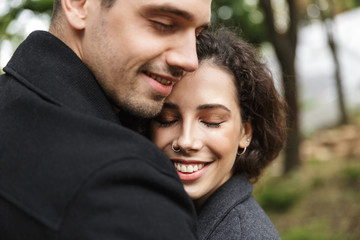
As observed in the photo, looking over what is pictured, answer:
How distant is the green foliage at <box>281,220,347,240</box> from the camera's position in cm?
482

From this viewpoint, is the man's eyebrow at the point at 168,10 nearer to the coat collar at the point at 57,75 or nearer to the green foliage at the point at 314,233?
the coat collar at the point at 57,75

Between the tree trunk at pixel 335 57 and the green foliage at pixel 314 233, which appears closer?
the green foliage at pixel 314 233

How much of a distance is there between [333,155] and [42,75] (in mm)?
9089

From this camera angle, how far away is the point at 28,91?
1.37 metres

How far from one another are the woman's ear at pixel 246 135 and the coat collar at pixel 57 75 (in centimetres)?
94

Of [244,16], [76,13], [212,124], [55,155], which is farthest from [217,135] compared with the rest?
[244,16]

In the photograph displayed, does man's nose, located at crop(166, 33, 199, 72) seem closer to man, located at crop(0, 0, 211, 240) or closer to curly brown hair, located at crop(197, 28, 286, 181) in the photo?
man, located at crop(0, 0, 211, 240)

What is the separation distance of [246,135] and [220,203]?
0.46m

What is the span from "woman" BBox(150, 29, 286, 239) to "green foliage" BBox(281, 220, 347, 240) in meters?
2.90

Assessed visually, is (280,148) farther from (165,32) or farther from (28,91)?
(28,91)

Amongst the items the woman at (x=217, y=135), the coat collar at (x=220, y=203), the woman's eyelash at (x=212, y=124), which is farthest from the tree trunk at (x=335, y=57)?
the woman's eyelash at (x=212, y=124)

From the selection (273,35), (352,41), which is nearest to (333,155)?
(273,35)

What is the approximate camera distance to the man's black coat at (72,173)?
1106 mm

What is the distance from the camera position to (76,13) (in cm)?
167
